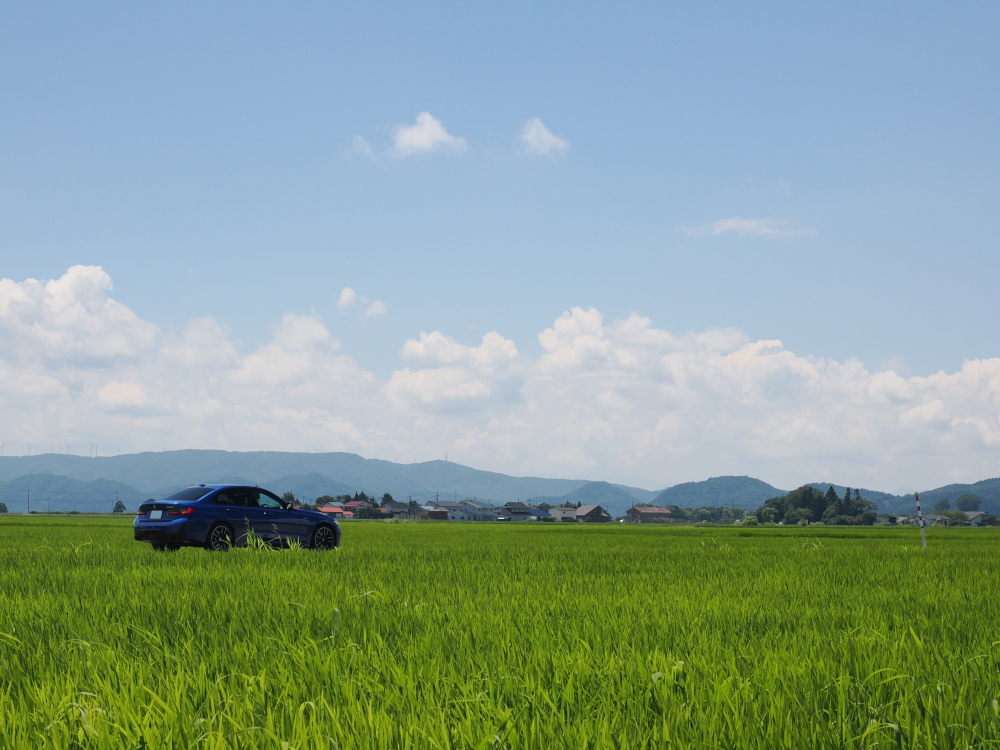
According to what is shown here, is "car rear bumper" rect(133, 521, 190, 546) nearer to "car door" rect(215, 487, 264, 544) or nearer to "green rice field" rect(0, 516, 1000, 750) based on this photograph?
"car door" rect(215, 487, 264, 544)

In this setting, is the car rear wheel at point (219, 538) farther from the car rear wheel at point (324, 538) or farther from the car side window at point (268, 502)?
the car rear wheel at point (324, 538)

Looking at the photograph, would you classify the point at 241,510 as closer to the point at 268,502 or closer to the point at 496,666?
the point at 268,502

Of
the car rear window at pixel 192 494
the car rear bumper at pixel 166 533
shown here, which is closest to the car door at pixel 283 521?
the car rear window at pixel 192 494

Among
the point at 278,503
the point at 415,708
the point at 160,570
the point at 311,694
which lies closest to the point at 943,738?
the point at 415,708

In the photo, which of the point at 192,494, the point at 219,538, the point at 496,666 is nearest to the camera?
the point at 496,666

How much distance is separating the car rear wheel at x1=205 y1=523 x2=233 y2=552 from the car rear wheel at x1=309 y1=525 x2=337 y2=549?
2.44m

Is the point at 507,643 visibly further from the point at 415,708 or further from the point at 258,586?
the point at 258,586

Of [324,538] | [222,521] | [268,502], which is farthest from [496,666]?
[268,502]

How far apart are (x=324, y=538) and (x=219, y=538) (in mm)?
3074

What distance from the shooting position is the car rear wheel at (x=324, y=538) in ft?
70.8

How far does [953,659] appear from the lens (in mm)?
5090

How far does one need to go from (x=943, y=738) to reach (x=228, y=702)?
3451 mm

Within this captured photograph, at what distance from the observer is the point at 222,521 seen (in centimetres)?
1986

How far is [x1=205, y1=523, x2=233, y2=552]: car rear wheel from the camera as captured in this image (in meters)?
19.5
